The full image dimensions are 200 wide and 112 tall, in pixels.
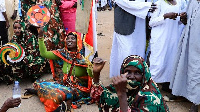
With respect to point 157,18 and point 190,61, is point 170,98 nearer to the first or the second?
point 190,61

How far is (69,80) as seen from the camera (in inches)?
147

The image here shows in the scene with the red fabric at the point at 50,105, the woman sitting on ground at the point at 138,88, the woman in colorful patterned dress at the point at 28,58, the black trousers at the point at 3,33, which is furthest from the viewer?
the black trousers at the point at 3,33

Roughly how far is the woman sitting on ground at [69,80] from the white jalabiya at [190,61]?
1.44 metres

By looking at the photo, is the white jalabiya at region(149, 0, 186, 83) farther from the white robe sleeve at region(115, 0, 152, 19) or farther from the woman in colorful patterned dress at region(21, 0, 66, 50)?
the woman in colorful patterned dress at region(21, 0, 66, 50)

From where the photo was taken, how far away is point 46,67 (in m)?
5.09

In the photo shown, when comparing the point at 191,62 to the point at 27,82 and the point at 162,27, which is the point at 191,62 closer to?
the point at 162,27

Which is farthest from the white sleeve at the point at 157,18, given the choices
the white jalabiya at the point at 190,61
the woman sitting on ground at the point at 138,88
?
the woman sitting on ground at the point at 138,88

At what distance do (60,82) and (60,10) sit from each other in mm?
2228

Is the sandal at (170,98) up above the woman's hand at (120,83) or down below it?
below

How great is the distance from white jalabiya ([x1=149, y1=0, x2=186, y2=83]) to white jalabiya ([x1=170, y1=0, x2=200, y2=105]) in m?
0.37

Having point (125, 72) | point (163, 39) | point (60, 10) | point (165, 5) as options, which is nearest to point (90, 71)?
point (125, 72)

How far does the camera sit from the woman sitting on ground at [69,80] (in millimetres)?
3457

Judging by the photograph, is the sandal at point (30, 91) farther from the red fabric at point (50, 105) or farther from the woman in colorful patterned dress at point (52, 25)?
the woman in colorful patterned dress at point (52, 25)

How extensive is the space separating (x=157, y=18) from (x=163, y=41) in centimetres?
43
